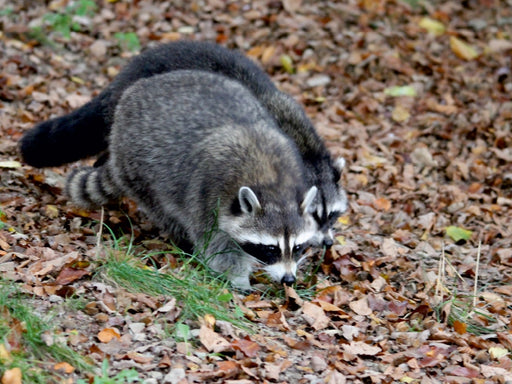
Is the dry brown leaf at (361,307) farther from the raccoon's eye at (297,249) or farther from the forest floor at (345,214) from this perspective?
the raccoon's eye at (297,249)

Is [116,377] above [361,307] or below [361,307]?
above

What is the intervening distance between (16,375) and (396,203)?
4974 mm

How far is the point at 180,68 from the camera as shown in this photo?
24.4ft

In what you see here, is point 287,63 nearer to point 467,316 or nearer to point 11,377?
point 467,316

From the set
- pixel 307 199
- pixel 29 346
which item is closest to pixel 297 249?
pixel 307 199

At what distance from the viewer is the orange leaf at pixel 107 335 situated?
4.70 meters

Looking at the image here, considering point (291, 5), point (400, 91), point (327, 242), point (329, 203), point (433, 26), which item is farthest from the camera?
point (433, 26)

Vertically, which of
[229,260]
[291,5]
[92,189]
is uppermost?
[291,5]

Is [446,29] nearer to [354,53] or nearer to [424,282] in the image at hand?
[354,53]

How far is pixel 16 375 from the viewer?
4.05 metres

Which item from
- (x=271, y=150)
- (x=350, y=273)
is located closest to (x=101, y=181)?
(x=271, y=150)

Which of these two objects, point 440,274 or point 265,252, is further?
point 440,274

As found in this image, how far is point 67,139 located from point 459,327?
3896 mm

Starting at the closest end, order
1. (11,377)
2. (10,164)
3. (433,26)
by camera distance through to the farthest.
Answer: (11,377) → (10,164) → (433,26)
